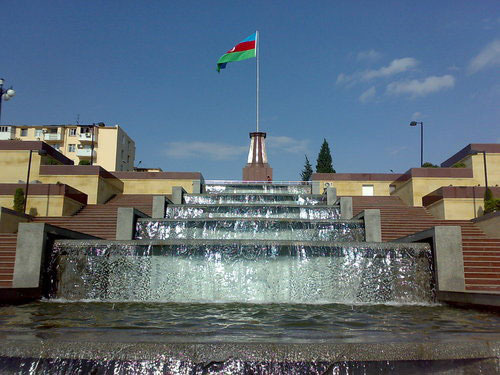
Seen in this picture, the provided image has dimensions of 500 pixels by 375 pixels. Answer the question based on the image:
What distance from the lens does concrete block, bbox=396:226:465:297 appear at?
29.9 ft

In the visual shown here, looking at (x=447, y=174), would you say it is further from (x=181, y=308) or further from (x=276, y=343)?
(x=276, y=343)

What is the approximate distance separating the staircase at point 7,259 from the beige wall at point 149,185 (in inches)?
576

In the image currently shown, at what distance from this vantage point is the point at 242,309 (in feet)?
24.7

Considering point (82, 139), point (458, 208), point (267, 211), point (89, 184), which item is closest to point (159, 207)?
Answer: point (267, 211)

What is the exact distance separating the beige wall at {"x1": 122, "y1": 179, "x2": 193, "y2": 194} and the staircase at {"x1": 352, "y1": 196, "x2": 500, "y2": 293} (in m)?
11.8

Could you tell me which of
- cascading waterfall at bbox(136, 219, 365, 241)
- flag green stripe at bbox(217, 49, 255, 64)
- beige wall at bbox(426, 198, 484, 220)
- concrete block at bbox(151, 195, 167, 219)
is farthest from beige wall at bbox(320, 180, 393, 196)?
cascading waterfall at bbox(136, 219, 365, 241)

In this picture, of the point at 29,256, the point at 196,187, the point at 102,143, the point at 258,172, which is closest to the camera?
the point at 29,256

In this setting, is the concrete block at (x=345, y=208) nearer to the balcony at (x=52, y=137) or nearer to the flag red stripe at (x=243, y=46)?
the flag red stripe at (x=243, y=46)

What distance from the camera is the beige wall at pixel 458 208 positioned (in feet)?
62.7

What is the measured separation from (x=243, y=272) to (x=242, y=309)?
7.04 ft

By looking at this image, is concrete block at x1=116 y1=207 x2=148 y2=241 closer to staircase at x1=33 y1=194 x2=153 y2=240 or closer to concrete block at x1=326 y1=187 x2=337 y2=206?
staircase at x1=33 y1=194 x2=153 y2=240

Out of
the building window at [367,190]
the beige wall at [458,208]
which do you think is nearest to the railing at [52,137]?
the building window at [367,190]

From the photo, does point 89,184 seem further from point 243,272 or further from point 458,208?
point 458,208

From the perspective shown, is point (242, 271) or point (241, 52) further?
point (241, 52)
